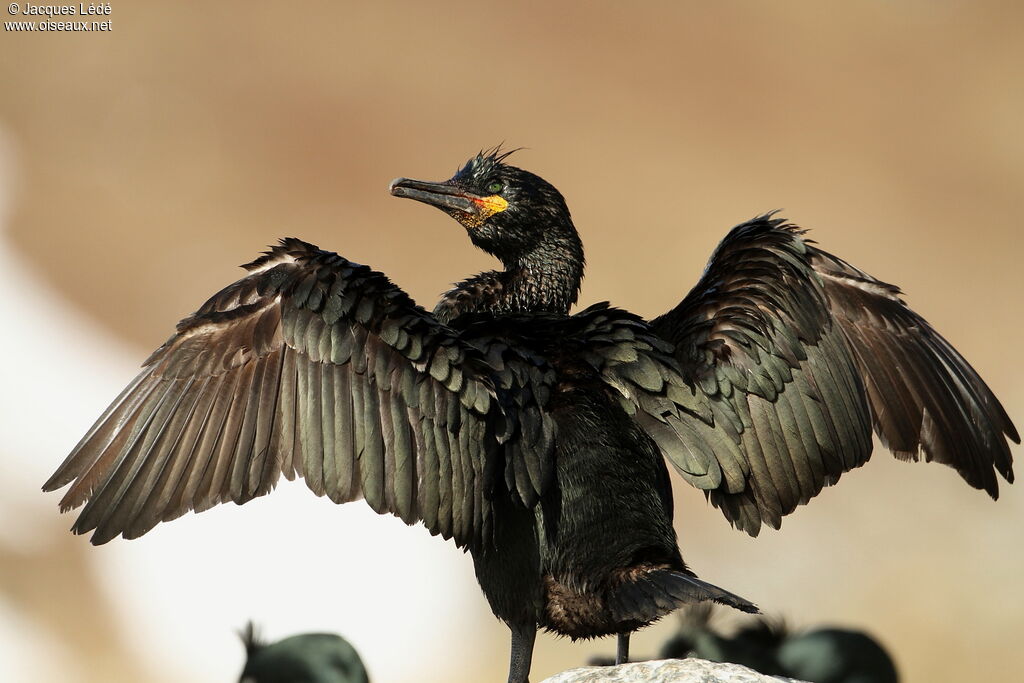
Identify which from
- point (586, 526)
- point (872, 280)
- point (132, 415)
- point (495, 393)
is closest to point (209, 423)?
point (132, 415)

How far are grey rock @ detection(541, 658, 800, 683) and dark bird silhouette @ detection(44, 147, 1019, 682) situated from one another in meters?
0.14

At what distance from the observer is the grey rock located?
10.5 feet

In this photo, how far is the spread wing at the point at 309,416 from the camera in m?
3.39

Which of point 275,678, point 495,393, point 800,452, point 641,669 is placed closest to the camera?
point 641,669

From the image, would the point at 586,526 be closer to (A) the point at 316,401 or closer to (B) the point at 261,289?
(A) the point at 316,401

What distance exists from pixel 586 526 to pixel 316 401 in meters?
0.87

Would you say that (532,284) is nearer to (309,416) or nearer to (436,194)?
(436,194)

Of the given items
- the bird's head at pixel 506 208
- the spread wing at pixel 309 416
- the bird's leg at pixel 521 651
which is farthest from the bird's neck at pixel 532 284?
the bird's leg at pixel 521 651

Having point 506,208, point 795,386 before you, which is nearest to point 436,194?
→ point 506,208

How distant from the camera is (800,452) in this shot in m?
3.85

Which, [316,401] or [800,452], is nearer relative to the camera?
[316,401]

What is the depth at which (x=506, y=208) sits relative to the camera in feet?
14.4

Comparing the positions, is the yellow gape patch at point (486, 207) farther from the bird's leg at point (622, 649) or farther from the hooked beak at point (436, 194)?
the bird's leg at point (622, 649)

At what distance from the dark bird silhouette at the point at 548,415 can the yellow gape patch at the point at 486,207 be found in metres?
0.35
